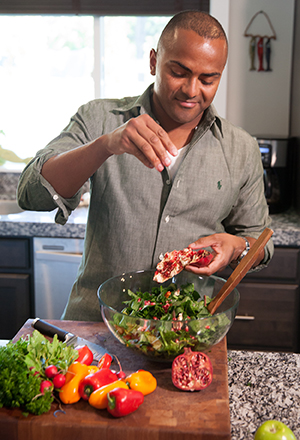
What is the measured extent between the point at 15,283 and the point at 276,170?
156 cm

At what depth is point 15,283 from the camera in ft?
7.78

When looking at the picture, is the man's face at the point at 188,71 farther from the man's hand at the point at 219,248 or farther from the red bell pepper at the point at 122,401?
the red bell pepper at the point at 122,401

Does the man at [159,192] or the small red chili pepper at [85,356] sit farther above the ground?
the man at [159,192]

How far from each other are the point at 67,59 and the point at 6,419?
2.67 metres

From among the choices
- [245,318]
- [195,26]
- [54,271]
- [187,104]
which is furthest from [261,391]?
[54,271]

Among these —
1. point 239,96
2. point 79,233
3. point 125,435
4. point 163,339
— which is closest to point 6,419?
point 125,435

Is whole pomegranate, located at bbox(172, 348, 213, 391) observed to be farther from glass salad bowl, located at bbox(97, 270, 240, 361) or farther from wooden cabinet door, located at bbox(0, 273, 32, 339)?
wooden cabinet door, located at bbox(0, 273, 32, 339)

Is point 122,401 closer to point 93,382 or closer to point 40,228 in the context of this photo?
point 93,382

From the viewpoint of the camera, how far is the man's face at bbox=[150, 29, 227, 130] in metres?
1.10

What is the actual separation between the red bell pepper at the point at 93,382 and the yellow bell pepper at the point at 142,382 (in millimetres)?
36

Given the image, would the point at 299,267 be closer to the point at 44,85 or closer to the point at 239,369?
the point at 239,369

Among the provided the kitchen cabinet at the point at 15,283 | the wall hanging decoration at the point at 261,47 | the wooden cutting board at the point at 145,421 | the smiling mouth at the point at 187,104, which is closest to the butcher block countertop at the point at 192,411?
the wooden cutting board at the point at 145,421

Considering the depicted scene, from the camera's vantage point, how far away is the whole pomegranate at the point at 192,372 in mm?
886

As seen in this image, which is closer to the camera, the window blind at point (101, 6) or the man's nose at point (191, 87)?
the man's nose at point (191, 87)
